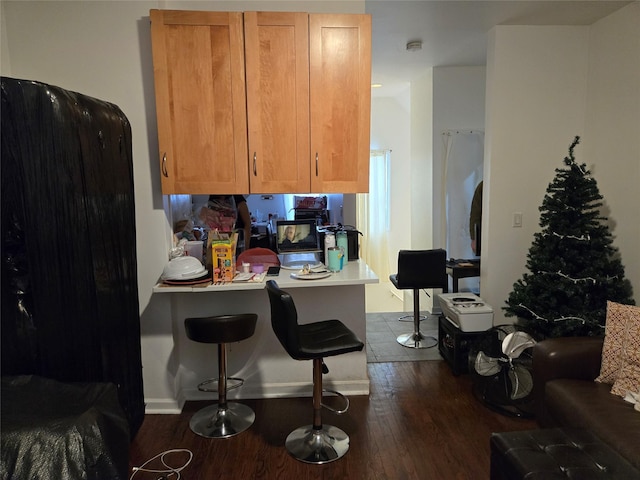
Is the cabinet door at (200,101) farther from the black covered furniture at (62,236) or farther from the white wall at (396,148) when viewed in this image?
the white wall at (396,148)

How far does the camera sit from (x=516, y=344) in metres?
2.59

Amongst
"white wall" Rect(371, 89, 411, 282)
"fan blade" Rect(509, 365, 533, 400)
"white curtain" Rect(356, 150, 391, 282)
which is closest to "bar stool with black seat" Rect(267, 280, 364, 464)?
"fan blade" Rect(509, 365, 533, 400)

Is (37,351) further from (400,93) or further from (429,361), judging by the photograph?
(400,93)

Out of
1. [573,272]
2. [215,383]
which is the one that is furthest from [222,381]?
[573,272]

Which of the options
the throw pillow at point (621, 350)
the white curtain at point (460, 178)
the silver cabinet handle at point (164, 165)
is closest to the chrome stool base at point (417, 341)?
the white curtain at point (460, 178)

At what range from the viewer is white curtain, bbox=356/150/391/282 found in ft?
21.0

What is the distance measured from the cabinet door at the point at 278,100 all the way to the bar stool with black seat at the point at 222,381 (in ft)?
2.55

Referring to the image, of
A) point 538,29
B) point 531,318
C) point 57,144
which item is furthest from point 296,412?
point 538,29

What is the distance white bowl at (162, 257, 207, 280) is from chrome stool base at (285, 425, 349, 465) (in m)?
1.08

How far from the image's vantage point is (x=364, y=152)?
8.07 ft

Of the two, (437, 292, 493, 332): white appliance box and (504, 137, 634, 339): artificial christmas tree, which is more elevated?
(504, 137, 634, 339): artificial christmas tree

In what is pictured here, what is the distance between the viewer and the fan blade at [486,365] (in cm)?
270

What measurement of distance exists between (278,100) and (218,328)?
52.1 inches

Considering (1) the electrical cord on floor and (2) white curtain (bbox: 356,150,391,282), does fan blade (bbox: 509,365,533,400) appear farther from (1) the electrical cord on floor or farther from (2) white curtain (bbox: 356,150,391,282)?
(2) white curtain (bbox: 356,150,391,282)
